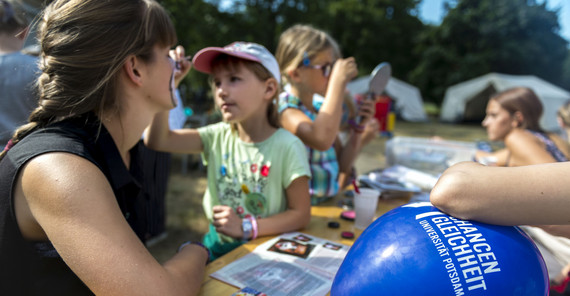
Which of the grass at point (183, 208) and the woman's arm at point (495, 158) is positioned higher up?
the woman's arm at point (495, 158)

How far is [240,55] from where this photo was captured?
1.83 metres

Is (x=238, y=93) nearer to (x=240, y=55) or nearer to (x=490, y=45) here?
(x=240, y=55)

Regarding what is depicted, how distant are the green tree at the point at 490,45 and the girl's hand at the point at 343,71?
101 ft

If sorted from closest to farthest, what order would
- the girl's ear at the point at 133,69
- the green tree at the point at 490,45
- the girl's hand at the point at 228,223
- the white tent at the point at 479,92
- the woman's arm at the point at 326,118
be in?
the girl's ear at the point at 133,69, the girl's hand at the point at 228,223, the woman's arm at the point at 326,118, the white tent at the point at 479,92, the green tree at the point at 490,45

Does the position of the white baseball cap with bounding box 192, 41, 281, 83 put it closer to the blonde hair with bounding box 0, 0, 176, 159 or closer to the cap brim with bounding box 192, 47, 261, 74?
the cap brim with bounding box 192, 47, 261, 74

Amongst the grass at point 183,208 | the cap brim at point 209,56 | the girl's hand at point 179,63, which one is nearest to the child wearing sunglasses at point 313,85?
the cap brim at point 209,56

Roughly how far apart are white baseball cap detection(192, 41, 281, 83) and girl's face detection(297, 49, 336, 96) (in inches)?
16.2

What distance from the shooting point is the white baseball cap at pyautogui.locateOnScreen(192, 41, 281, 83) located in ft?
6.08

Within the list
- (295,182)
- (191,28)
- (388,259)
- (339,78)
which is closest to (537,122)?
(339,78)

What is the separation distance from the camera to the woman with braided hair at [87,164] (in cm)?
92

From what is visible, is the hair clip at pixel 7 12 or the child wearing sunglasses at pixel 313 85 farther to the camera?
the hair clip at pixel 7 12

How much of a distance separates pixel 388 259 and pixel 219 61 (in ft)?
4.90

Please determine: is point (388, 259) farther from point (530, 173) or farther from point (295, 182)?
point (295, 182)

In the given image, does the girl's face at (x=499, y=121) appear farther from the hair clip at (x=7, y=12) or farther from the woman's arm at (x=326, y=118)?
the hair clip at (x=7, y=12)
